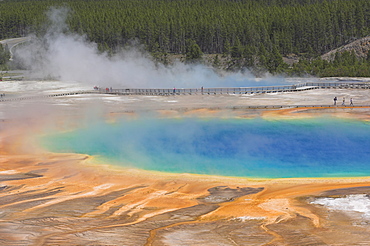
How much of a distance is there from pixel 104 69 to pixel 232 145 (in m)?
37.8

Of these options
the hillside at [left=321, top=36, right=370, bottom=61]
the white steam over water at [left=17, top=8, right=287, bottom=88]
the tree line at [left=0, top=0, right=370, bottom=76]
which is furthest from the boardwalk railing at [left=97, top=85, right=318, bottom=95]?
the hillside at [left=321, top=36, right=370, bottom=61]

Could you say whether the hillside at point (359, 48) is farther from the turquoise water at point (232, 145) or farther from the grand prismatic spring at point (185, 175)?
the turquoise water at point (232, 145)

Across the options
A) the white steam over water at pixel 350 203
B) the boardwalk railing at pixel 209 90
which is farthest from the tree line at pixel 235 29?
the white steam over water at pixel 350 203

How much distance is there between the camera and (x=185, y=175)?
19672mm

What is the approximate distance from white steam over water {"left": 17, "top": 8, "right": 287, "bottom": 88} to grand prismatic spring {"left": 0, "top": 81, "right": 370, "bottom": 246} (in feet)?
63.5

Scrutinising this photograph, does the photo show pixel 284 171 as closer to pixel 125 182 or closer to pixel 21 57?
pixel 125 182

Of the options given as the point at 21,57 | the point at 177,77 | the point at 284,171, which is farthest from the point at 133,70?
the point at 284,171

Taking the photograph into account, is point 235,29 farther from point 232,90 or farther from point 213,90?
point 213,90

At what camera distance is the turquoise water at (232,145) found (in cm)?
2114

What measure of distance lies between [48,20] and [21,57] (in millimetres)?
11847

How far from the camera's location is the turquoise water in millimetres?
21141

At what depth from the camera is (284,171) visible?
67.4ft

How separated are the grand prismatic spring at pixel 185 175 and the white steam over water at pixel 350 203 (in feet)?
0.10

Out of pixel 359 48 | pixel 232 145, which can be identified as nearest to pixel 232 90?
pixel 232 145
